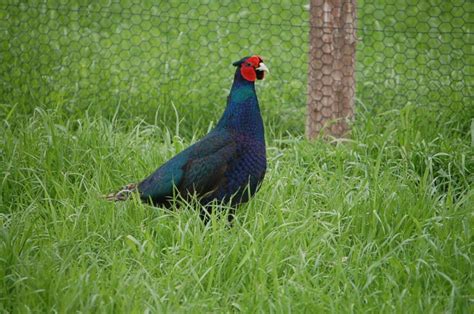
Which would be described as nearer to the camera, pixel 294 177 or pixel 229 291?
pixel 229 291

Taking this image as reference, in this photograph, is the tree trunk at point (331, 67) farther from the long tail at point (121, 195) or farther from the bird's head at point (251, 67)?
the long tail at point (121, 195)

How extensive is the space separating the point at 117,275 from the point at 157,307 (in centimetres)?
28

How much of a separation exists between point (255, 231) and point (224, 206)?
261 millimetres

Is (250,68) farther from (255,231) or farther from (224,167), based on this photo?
(255,231)

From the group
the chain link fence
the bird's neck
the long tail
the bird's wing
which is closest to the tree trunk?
the chain link fence

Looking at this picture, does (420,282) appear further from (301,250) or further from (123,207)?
(123,207)

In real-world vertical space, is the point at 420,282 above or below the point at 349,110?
below

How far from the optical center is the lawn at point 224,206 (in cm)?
273

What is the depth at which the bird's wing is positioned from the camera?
11.2ft

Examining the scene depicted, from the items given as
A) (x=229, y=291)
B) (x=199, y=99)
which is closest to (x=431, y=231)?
(x=229, y=291)

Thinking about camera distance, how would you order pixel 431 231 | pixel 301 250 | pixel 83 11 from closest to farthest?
pixel 301 250, pixel 431 231, pixel 83 11

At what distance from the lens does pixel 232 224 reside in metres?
3.47

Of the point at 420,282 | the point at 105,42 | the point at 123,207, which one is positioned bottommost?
the point at 420,282

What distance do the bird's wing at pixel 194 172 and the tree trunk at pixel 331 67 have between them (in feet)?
3.60
